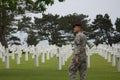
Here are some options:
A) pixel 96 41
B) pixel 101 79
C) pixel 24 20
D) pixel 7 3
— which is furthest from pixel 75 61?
pixel 96 41

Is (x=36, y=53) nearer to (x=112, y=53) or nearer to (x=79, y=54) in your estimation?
(x=112, y=53)

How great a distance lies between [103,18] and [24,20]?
30882 millimetres

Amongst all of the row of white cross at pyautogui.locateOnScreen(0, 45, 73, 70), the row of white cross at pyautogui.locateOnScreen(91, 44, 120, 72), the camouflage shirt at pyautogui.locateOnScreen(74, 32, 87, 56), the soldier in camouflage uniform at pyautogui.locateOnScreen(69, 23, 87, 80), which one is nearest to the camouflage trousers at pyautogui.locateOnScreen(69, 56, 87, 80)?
the soldier in camouflage uniform at pyautogui.locateOnScreen(69, 23, 87, 80)

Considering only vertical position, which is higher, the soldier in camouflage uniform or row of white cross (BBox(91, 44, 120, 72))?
row of white cross (BBox(91, 44, 120, 72))

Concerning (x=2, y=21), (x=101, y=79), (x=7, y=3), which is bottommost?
(x=101, y=79)

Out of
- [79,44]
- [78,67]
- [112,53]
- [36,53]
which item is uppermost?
[36,53]

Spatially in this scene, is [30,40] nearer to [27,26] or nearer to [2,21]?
[27,26]

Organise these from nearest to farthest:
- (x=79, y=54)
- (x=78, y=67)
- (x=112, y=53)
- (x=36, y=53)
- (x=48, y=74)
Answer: (x=79, y=54) < (x=78, y=67) < (x=48, y=74) < (x=112, y=53) < (x=36, y=53)

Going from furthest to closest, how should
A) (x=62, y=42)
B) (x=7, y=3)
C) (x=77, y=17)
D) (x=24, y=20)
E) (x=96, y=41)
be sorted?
1. (x=77, y=17)
2. (x=96, y=41)
3. (x=62, y=42)
4. (x=24, y=20)
5. (x=7, y=3)

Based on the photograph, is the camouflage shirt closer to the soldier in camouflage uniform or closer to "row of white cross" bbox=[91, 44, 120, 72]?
the soldier in camouflage uniform

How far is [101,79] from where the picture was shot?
21734 mm

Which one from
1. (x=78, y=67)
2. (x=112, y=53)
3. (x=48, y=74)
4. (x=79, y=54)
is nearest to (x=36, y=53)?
(x=112, y=53)

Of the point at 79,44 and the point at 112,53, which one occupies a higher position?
the point at 112,53

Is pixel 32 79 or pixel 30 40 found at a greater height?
pixel 30 40
